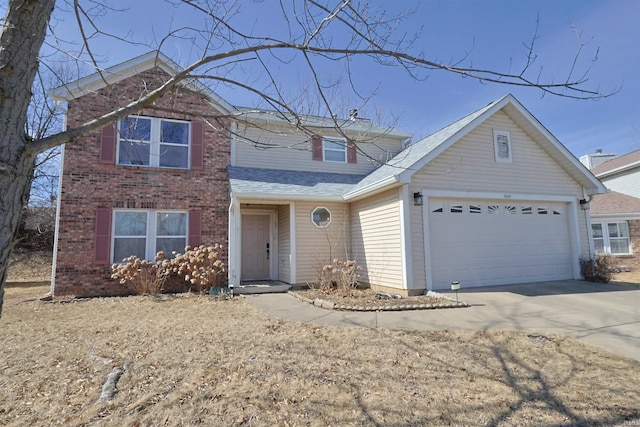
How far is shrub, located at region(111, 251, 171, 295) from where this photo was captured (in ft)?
30.8

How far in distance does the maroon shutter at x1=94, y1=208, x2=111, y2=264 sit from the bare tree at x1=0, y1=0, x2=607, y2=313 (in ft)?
24.1

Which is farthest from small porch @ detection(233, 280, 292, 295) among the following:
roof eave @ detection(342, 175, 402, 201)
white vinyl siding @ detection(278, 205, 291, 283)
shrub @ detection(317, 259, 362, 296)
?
roof eave @ detection(342, 175, 402, 201)

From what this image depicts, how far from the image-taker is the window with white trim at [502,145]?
9.88 m

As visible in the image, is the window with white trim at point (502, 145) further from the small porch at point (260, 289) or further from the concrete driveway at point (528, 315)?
the small porch at point (260, 289)

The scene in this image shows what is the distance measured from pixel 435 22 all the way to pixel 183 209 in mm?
8640

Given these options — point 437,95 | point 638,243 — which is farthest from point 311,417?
point 638,243

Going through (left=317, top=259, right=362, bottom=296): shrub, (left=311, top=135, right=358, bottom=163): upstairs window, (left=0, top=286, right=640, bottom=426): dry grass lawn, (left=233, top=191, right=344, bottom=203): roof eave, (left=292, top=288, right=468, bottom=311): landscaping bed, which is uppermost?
(left=311, top=135, right=358, bottom=163): upstairs window

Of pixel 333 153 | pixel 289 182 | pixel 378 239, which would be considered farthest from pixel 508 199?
pixel 289 182

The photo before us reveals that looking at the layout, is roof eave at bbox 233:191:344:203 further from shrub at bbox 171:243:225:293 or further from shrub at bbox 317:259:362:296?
shrub at bbox 317:259:362:296

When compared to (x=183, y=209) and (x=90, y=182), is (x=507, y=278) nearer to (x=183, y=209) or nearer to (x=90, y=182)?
(x=183, y=209)

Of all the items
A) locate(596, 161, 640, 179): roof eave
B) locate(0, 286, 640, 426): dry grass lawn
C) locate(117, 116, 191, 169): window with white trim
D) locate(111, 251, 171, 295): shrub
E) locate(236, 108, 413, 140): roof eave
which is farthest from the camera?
locate(596, 161, 640, 179): roof eave

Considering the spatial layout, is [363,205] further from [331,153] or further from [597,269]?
[597,269]

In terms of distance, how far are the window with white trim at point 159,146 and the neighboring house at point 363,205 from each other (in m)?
0.06

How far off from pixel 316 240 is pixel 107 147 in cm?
643
